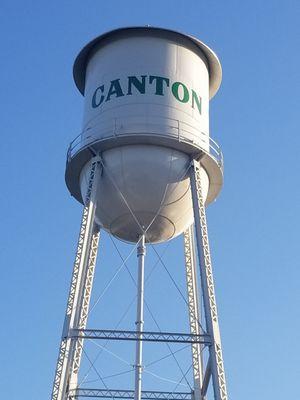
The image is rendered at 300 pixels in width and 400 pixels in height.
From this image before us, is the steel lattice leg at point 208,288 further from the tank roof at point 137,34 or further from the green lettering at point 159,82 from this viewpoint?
the tank roof at point 137,34

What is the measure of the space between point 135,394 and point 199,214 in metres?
4.34

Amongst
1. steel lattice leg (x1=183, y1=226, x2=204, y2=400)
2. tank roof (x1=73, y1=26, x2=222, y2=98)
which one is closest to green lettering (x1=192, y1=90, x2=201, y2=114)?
tank roof (x1=73, y1=26, x2=222, y2=98)

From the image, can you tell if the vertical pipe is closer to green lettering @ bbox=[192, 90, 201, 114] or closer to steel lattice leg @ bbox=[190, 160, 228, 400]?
steel lattice leg @ bbox=[190, 160, 228, 400]

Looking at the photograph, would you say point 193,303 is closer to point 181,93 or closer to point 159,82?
point 181,93

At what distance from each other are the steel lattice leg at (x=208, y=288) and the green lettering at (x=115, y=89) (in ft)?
8.06

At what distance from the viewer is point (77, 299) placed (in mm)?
15773

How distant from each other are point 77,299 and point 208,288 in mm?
2842

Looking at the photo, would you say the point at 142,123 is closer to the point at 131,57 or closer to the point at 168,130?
the point at 168,130

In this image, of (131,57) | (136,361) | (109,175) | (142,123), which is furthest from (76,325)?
(131,57)

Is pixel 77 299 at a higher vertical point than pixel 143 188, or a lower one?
lower

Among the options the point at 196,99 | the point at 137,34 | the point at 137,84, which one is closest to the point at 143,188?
the point at 137,84

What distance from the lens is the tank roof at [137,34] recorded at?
60.2 feet

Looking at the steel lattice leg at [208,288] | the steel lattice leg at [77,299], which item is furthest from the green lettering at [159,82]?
the steel lattice leg at [77,299]

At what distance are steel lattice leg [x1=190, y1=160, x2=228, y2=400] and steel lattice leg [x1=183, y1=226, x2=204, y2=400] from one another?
1805mm
